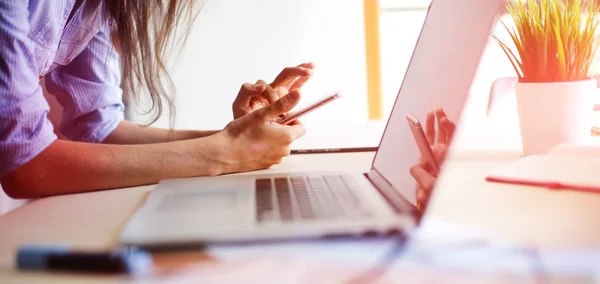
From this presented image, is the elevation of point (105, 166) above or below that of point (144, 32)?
below

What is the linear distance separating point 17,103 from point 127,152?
147 mm

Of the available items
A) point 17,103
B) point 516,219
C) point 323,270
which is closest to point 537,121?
point 516,219

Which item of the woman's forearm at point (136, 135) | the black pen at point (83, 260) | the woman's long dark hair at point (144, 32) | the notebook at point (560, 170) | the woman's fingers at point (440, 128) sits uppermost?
the woman's long dark hair at point (144, 32)

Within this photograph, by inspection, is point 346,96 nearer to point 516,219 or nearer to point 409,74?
point 409,74

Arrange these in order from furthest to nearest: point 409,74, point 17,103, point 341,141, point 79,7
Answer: point 341,141 → point 79,7 → point 409,74 → point 17,103

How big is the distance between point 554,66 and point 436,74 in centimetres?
19

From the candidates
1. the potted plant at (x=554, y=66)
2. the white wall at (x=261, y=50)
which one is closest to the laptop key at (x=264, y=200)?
the potted plant at (x=554, y=66)

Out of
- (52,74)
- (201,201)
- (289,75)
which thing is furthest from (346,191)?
(52,74)

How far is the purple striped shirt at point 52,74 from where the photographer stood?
0.64 m

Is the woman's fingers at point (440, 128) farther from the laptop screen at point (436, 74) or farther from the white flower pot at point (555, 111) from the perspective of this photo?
the white flower pot at point (555, 111)

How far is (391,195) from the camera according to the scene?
0.54 m

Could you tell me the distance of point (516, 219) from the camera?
45cm

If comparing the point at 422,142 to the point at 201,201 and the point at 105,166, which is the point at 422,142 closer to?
the point at 201,201

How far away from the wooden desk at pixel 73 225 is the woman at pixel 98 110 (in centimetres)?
4
